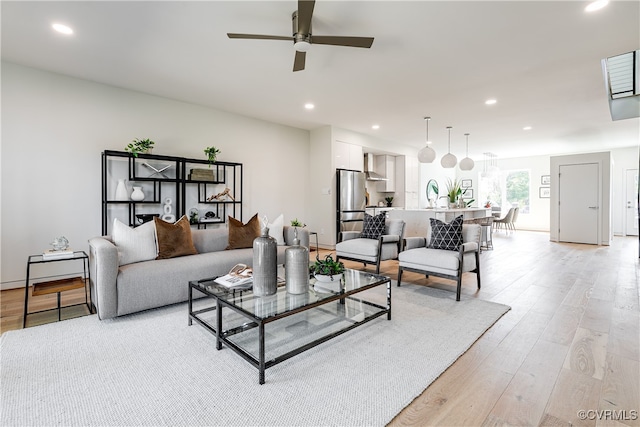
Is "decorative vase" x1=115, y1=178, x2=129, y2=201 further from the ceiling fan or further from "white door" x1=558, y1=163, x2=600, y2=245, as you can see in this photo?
"white door" x1=558, y1=163, x2=600, y2=245

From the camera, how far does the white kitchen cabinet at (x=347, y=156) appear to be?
6.57m

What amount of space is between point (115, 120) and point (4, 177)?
139 cm

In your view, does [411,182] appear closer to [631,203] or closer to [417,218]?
[417,218]

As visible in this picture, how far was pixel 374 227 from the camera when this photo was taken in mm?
4438

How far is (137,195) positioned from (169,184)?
0.56 m

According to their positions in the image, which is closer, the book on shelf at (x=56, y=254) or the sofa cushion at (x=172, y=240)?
the book on shelf at (x=56, y=254)

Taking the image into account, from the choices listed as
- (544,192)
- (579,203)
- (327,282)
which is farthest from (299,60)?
(544,192)

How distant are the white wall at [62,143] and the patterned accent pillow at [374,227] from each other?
9.75 feet

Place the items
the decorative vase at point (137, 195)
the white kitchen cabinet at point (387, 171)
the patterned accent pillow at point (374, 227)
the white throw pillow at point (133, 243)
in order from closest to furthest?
the white throw pillow at point (133, 243) < the decorative vase at point (137, 195) < the patterned accent pillow at point (374, 227) < the white kitchen cabinet at point (387, 171)

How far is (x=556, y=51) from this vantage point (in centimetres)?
321

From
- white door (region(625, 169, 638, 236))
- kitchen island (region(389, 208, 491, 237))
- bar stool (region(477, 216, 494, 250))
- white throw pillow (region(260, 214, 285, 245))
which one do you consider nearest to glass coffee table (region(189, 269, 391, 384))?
white throw pillow (region(260, 214, 285, 245))

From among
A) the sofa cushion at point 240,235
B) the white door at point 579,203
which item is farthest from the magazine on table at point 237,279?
the white door at point 579,203

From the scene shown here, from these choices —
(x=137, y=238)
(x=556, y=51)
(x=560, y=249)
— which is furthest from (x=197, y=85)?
(x=560, y=249)

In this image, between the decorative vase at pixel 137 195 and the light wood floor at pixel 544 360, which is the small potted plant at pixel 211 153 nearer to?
the decorative vase at pixel 137 195
